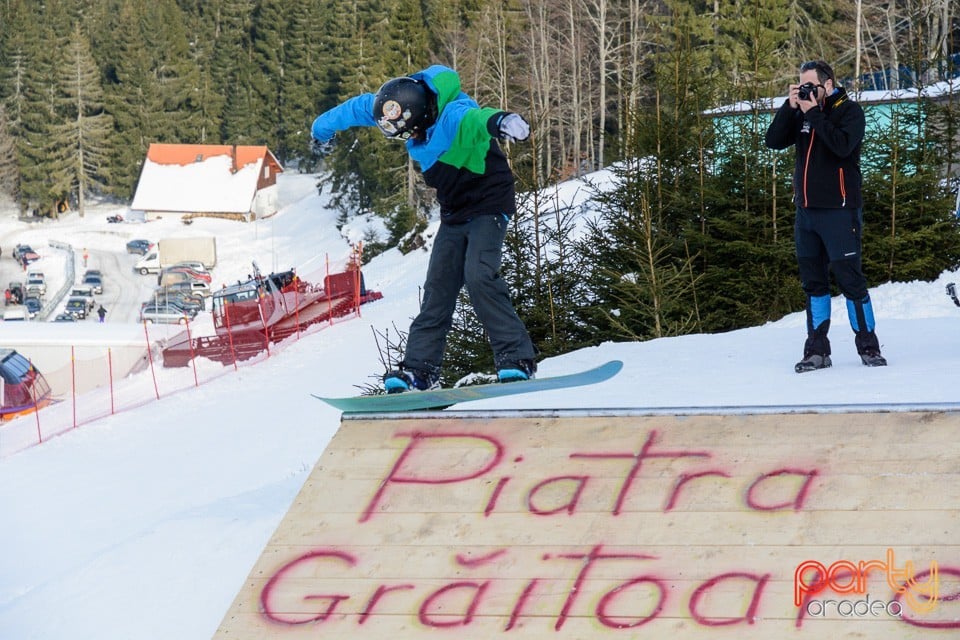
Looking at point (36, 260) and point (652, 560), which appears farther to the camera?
point (36, 260)

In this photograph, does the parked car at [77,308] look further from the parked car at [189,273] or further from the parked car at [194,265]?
the parked car at [194,265]

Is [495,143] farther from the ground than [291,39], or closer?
closer

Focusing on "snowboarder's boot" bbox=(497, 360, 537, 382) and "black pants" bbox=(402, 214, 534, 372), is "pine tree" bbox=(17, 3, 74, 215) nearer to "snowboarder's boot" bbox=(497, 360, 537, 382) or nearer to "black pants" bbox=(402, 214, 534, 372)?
"black pants" bbox=(402, 214, 534, 372)

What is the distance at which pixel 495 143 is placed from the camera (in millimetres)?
5500

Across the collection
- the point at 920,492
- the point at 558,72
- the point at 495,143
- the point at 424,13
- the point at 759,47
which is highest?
the point at 424,13

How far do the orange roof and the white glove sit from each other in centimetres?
6337

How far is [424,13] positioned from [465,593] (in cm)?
6776

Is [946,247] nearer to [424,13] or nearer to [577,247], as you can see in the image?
[577,247]

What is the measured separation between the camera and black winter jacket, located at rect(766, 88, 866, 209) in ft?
18.7

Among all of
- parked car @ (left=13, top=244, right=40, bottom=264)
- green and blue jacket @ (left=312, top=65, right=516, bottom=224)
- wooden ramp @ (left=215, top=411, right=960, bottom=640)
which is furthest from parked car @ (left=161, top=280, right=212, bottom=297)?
wooden ramp @ (left=215, top=411, right=960, bottom=640)

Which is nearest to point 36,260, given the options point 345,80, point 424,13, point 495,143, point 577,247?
point 345,80

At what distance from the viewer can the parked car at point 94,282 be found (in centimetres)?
4551

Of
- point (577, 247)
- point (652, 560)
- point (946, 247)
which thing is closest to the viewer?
point (652, 560)

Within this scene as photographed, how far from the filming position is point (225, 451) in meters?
12.8
